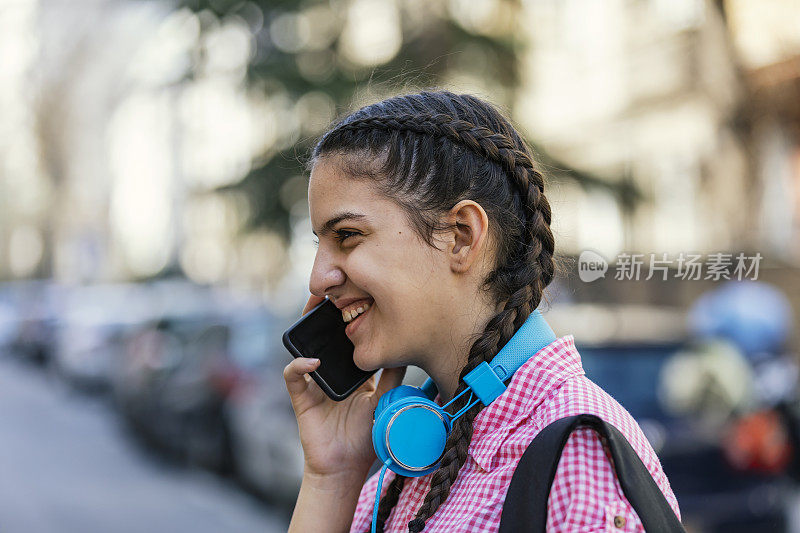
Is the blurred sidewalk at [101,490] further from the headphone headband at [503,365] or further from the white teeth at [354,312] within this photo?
the headphone headband at [503,365]

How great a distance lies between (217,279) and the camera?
25156 mm

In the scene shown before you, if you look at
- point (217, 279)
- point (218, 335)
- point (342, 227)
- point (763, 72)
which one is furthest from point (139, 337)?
point (217, 279)

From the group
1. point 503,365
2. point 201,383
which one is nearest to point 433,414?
point 503,365

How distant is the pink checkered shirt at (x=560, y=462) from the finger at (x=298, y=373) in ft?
1.25

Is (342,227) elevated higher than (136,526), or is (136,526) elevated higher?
(342,227)

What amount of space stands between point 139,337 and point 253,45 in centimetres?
464

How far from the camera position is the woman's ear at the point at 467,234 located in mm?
1509

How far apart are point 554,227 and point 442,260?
406mm

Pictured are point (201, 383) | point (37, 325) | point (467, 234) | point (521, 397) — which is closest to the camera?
point (521, 397)

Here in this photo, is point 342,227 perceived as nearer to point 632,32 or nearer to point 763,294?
point 763,294

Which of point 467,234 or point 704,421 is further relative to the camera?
point 704,421

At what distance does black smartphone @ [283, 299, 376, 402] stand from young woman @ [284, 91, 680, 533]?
0.63 feet

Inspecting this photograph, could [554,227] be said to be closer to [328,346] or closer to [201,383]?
[328,346]

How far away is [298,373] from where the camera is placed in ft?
6.05
